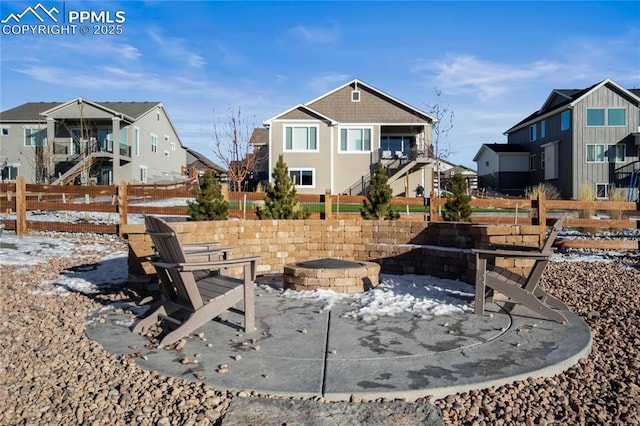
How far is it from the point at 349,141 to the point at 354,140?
29 centimetres

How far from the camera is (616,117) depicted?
2903cm

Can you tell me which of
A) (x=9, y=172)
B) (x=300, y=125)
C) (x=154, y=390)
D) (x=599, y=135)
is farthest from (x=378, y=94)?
(x=154, y=390)

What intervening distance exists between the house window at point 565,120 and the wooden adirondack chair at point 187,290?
1165 inches

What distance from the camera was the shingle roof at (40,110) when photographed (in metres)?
33.8

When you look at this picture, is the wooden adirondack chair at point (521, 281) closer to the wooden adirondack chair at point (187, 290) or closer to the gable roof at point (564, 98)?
the wooden adirondack chair at point (187, 290)

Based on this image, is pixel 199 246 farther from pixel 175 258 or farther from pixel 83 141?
pixel 83 141

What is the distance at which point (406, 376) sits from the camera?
338cm

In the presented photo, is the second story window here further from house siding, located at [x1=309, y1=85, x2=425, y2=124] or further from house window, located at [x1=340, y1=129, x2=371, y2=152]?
house window, located at [x1=340, y1=129, x2=371, y2=152]

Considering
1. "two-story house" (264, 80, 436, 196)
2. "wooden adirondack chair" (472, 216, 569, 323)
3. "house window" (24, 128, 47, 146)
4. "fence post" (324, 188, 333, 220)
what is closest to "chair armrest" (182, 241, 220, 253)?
"wooden adirondack chair" (472, 216, 569, 323)

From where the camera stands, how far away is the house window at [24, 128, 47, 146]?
33781 millimetres

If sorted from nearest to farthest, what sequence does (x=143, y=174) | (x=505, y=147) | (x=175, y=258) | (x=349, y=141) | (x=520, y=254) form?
1. (x=175, y=258)
2. (x=520, y=254)
3. (x=349, y=141)
4. (x=143, y=174)
5. (x=505, y=147)

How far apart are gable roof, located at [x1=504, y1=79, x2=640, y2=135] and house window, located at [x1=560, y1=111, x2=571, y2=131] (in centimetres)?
37

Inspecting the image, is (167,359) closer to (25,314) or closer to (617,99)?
(25,314)

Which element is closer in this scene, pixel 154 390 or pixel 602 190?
pixel 154 390
